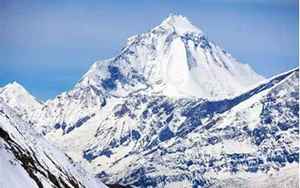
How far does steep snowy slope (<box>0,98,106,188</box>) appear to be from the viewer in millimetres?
114688

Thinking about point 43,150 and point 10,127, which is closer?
point 10,127

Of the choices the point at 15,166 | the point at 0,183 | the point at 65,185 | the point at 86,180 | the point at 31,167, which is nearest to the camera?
the point at 0,183

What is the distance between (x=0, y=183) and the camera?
105 metres

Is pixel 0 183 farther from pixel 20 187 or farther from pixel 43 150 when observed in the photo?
pixel 43 150

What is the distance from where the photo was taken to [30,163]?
13512 cm

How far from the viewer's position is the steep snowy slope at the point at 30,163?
114688 millimetres

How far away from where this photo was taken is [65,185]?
148 m

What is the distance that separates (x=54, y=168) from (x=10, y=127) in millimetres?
10676

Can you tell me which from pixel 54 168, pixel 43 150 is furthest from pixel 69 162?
pixel 54 168

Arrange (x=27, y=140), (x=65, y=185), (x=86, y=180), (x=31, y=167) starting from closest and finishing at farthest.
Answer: (x=31, y=167)
(x=65, y=185)
(x=27, y=140)
(x=86, y=180)

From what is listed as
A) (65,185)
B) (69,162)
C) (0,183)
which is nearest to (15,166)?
(0,183)

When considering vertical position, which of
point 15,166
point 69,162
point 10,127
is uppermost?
point 69,162

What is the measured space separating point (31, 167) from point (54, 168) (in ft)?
79.5

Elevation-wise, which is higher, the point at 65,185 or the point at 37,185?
the point at 65,185
